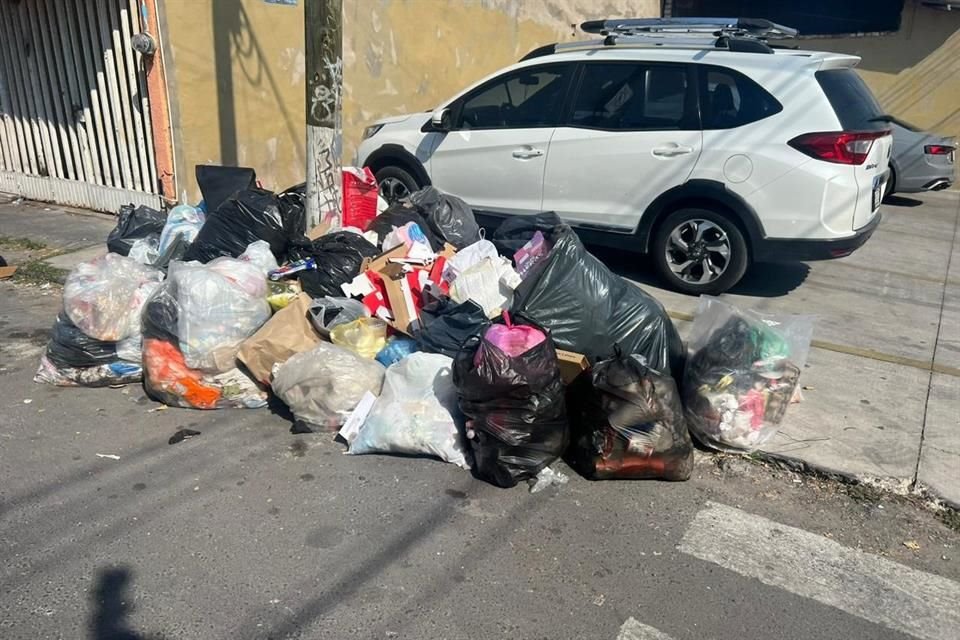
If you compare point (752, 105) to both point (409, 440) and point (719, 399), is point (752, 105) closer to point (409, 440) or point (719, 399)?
point (719, 399)

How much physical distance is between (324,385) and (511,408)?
43.3 inches

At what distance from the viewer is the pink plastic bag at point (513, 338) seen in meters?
3.61

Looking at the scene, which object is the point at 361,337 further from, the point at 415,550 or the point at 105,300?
the point at 415,550

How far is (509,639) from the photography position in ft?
8.64

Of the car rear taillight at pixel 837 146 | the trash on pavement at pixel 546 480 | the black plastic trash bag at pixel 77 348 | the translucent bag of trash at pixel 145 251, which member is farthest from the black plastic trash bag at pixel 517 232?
the translucent bag of trash at pixel 145 251

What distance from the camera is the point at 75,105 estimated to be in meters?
8.27

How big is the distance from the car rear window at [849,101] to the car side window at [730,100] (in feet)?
1.29

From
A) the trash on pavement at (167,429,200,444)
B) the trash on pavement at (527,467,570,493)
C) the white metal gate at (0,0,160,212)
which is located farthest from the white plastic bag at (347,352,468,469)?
the white metal gate at (0,0,160,212)

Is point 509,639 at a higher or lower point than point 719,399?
lower

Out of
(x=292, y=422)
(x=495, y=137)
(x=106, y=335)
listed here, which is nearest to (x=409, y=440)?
(x=292, y=422)

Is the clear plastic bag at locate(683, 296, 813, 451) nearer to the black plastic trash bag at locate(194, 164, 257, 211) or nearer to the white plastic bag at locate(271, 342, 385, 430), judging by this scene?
the white plastic bag at locate(271, 342, 385, 430)

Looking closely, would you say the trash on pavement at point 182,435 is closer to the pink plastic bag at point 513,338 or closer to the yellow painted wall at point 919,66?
the pink plastic bag at point 513,338

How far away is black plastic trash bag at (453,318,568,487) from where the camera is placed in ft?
11.5

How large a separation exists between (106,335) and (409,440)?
6.80ft
